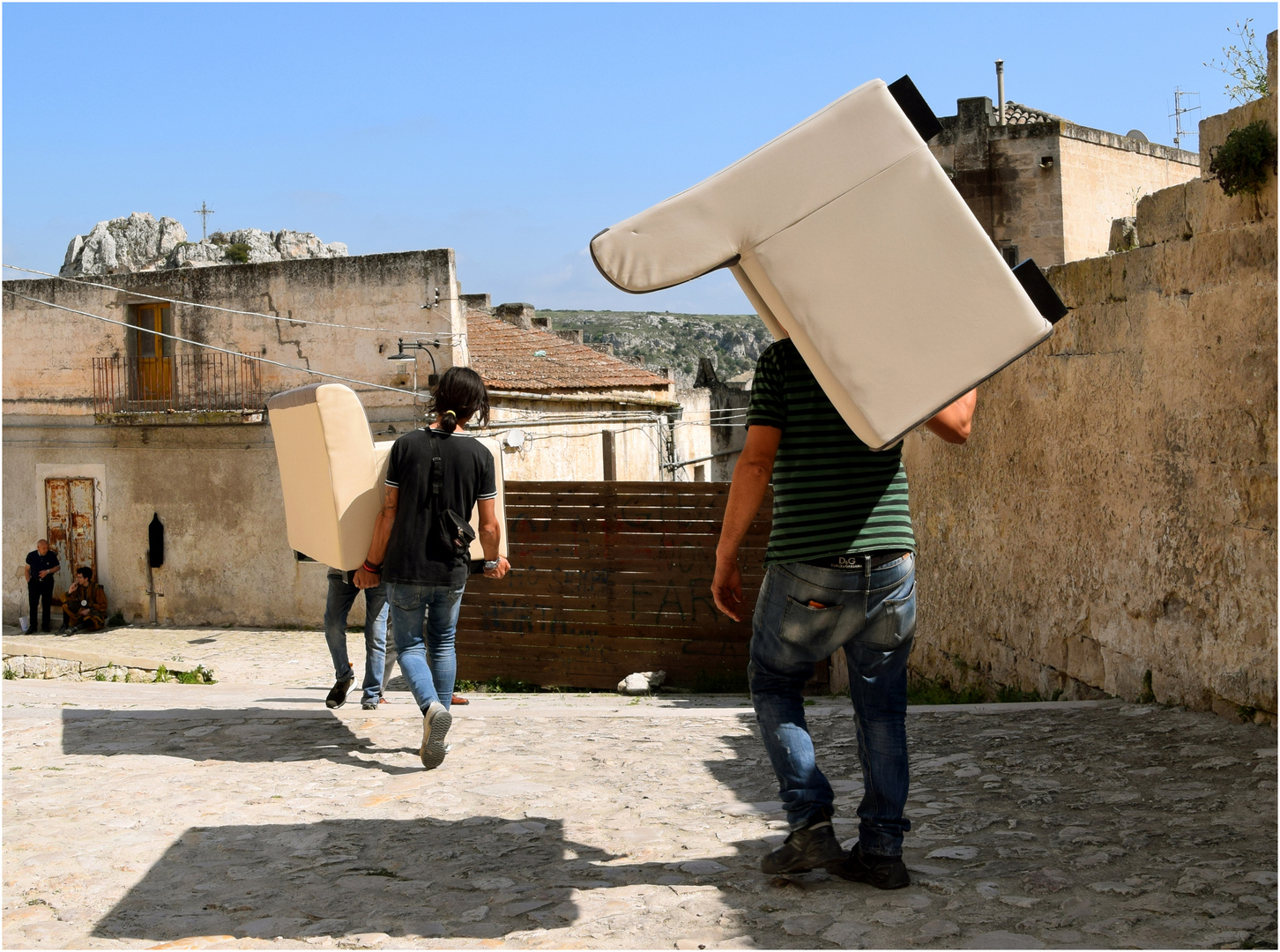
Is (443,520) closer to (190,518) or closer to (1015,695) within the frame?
(1015,695)

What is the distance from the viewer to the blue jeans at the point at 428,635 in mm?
4996

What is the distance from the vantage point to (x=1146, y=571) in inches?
188

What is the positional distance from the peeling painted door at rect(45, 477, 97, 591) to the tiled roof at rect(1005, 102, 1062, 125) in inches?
665

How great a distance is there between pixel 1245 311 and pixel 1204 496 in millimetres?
738

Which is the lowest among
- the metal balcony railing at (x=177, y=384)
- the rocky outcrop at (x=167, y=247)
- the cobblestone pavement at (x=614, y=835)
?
the cobblestone pavement at (x=614, y=835)

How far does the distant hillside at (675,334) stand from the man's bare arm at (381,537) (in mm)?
101854

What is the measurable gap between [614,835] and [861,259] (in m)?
2.10

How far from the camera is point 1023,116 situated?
1598cm

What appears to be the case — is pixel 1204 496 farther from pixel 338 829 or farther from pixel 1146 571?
pixel 338 829

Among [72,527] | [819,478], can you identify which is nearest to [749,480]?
[819,478]

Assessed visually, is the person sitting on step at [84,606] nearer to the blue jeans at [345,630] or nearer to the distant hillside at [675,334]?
the blue jeans at [345,630]

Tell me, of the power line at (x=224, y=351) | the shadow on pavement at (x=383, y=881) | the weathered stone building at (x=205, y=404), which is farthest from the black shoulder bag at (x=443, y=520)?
the power line at (x=224, y=351)

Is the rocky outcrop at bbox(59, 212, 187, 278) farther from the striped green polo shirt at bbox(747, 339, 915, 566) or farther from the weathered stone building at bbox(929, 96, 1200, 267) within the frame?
the striped green polo shirt at bbox(747, 339, 915, 566)

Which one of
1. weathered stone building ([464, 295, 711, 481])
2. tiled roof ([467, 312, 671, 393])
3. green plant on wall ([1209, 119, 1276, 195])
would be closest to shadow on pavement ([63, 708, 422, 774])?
green plant on wall ([1209, 119, 1276, 195])
